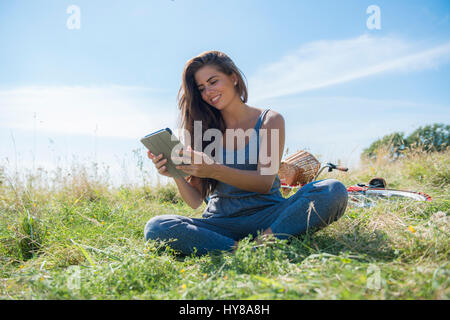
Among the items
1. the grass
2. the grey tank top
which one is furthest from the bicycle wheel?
the grey tank top

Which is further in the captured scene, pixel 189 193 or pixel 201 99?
pixel 201 99

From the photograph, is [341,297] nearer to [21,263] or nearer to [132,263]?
[132,263]

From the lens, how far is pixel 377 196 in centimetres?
356

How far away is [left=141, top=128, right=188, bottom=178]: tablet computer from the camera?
7.08ft

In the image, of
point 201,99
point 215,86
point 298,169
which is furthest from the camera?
point 298,169

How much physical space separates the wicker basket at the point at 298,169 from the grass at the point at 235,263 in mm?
1842

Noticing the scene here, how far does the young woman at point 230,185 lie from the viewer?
2.12 metres

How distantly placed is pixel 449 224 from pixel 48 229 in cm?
322

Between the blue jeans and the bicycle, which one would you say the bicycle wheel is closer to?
the bicycle

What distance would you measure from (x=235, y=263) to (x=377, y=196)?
2.47 metres

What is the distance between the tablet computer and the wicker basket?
9.33 feet

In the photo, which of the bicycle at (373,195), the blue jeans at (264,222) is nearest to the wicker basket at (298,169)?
the bicycle at (373,195)

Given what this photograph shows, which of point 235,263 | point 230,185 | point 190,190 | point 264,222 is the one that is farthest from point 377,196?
point 235,263

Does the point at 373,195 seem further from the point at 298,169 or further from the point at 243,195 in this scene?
the point at 243,195
